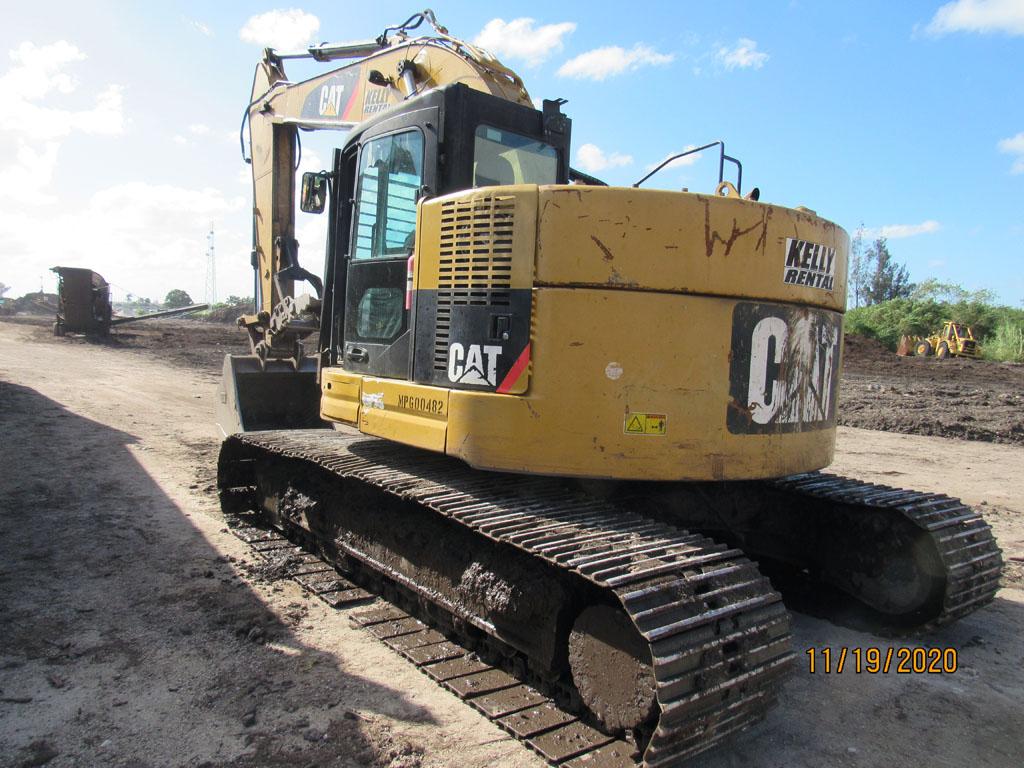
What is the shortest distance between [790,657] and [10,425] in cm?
956

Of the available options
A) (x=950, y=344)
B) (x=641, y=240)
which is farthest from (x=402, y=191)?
(x=950, y=344)

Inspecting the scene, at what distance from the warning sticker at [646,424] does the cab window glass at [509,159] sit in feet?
5.33

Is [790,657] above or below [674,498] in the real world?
below

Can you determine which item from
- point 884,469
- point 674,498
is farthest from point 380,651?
point 884,469

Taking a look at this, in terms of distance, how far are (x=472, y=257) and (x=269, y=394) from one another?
16.0ft

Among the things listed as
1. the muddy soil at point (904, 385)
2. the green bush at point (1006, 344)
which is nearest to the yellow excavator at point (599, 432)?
the muddy soil at point (904, 385)

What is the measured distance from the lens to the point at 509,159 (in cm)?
441

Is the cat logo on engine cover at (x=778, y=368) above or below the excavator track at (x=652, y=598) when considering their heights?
above

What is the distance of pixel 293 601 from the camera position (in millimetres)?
4555

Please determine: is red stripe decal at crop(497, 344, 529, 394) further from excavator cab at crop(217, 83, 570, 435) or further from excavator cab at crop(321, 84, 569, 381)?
excavator cab at crop(321, 84, 569, 381)

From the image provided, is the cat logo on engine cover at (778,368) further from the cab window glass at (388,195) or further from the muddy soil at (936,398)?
the muddy soil at (936,398)

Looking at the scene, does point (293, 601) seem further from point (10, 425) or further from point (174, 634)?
point (10, 425)

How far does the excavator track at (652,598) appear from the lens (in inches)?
108
